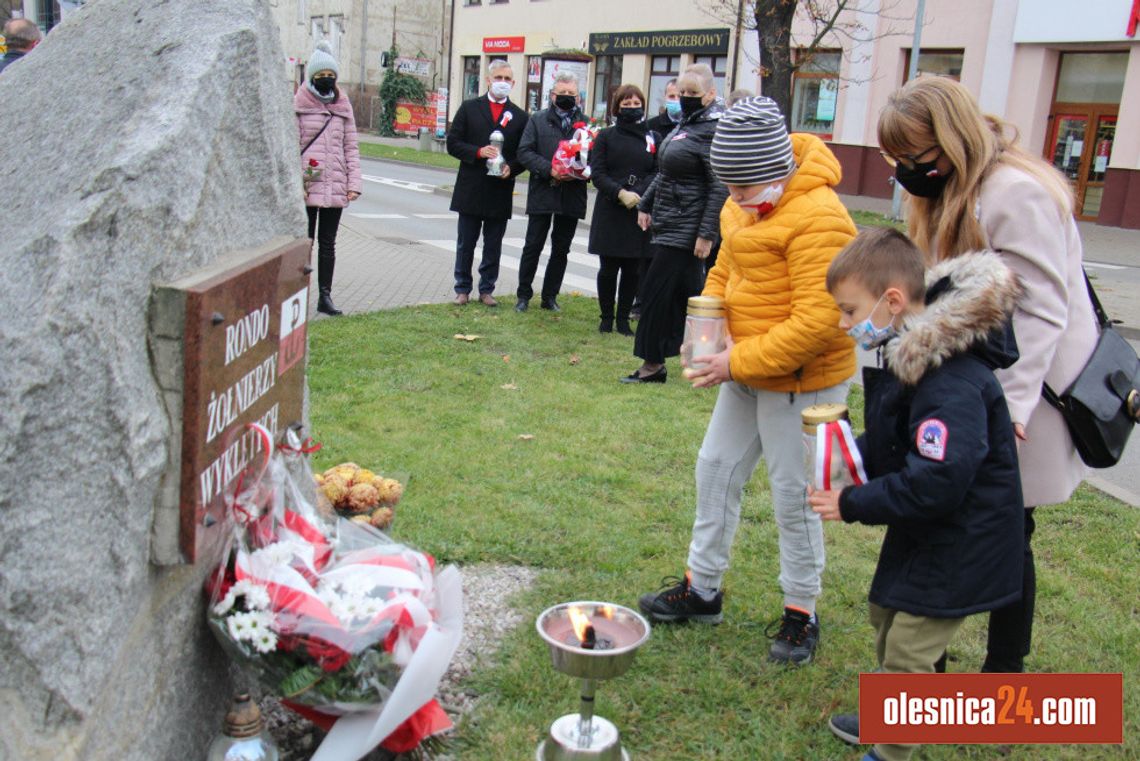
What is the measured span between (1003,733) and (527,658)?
1.35 meters

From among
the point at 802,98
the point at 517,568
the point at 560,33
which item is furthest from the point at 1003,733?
the point at 560,33

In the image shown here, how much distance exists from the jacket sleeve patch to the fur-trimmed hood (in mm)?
118

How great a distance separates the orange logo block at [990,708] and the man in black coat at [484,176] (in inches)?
252

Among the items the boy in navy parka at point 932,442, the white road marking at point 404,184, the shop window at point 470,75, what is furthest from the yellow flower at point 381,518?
the shop window at point 470,75

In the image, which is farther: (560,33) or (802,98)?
(560,33)

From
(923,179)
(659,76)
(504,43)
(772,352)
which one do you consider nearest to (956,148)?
(923,179)

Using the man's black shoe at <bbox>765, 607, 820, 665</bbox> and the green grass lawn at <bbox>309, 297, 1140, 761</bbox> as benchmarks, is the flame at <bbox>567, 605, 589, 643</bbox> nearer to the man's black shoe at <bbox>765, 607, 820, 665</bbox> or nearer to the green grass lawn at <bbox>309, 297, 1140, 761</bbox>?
the green grass lawn at <bbox>309, 297, 1140, 761</bbox>

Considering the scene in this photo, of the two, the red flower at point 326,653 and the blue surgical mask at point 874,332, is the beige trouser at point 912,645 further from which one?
the red flower at point 326,653

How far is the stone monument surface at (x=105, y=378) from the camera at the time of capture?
1850 millimetres

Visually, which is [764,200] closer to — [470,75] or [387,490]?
[387,490]

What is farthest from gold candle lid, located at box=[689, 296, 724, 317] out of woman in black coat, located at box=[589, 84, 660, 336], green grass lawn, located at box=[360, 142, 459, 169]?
green grass lawn, located at box=[360, 142, 459, 169]

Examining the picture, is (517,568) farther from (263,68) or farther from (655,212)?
(655,212)

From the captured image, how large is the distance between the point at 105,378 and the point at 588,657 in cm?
121

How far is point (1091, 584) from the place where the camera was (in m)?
4.05
